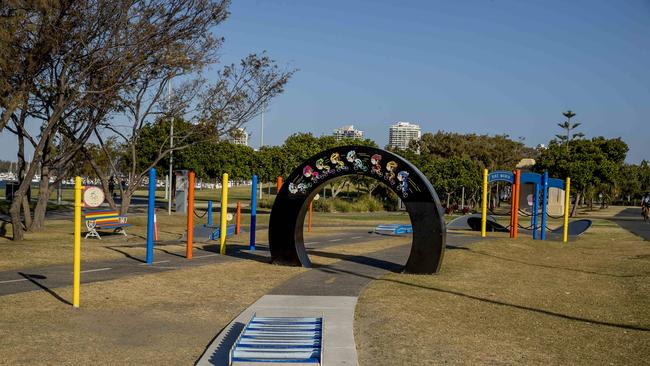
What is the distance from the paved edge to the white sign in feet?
25.9

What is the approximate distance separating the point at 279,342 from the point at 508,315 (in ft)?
14.4

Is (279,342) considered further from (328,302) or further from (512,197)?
(512,197)

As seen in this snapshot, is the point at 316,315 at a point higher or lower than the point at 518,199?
lower

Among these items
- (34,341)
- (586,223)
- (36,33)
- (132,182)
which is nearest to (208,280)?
(34,341)

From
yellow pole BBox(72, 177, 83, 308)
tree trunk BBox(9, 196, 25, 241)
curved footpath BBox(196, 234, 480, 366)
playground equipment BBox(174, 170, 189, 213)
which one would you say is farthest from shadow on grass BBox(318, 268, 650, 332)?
playground equipment BBox(174, 170, 189, 213)

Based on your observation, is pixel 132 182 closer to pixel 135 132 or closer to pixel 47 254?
pixel 135 132

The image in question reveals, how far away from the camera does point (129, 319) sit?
31.3 ft

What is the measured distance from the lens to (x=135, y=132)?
1115 inches

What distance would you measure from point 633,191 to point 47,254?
305 feet

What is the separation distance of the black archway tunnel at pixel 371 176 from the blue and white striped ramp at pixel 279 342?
20.3ft

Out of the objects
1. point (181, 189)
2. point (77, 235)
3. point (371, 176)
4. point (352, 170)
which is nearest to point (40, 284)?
point (77, 235)

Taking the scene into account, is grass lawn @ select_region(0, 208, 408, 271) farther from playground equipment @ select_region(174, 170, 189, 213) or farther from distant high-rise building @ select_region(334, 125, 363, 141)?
distant high-rise building @ select_region(334, 125, 363, 141)

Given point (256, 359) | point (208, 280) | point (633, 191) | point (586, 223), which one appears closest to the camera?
point (256, 359)

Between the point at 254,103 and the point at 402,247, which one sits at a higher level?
the point at 254,103
